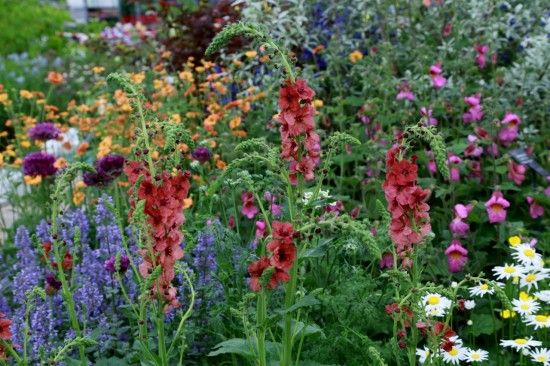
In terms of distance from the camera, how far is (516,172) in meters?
4.04

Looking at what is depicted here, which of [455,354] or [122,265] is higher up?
[122,265]

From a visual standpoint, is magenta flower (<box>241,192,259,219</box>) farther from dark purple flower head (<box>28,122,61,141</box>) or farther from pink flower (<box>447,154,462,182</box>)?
dark purple flower head (<box>28,122,61,141</box>)

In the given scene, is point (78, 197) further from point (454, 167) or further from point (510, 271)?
point (510, 271)

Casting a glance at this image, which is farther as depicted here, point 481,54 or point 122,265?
point 481,54

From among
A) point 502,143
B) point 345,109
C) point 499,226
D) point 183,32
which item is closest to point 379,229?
point 499,226

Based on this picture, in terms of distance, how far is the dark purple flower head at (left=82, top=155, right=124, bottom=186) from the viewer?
3.59 meters

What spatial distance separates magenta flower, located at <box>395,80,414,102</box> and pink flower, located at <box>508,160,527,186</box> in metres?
0.73

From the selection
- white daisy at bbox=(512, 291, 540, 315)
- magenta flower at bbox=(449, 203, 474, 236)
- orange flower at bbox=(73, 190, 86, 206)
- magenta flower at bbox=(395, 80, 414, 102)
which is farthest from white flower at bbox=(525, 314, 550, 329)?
orange flower at bbox=(73, 190, 86, 206)

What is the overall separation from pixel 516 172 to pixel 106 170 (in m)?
1.88

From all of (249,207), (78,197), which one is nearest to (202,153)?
(249,207)

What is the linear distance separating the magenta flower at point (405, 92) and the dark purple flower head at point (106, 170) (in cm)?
162

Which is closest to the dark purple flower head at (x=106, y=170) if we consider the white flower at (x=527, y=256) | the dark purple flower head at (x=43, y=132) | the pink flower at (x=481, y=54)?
the dark purple flower head at (x=43, y=132)

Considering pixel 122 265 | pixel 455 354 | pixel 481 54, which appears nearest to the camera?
pixel 455 354

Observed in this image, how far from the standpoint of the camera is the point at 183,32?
6277mm
